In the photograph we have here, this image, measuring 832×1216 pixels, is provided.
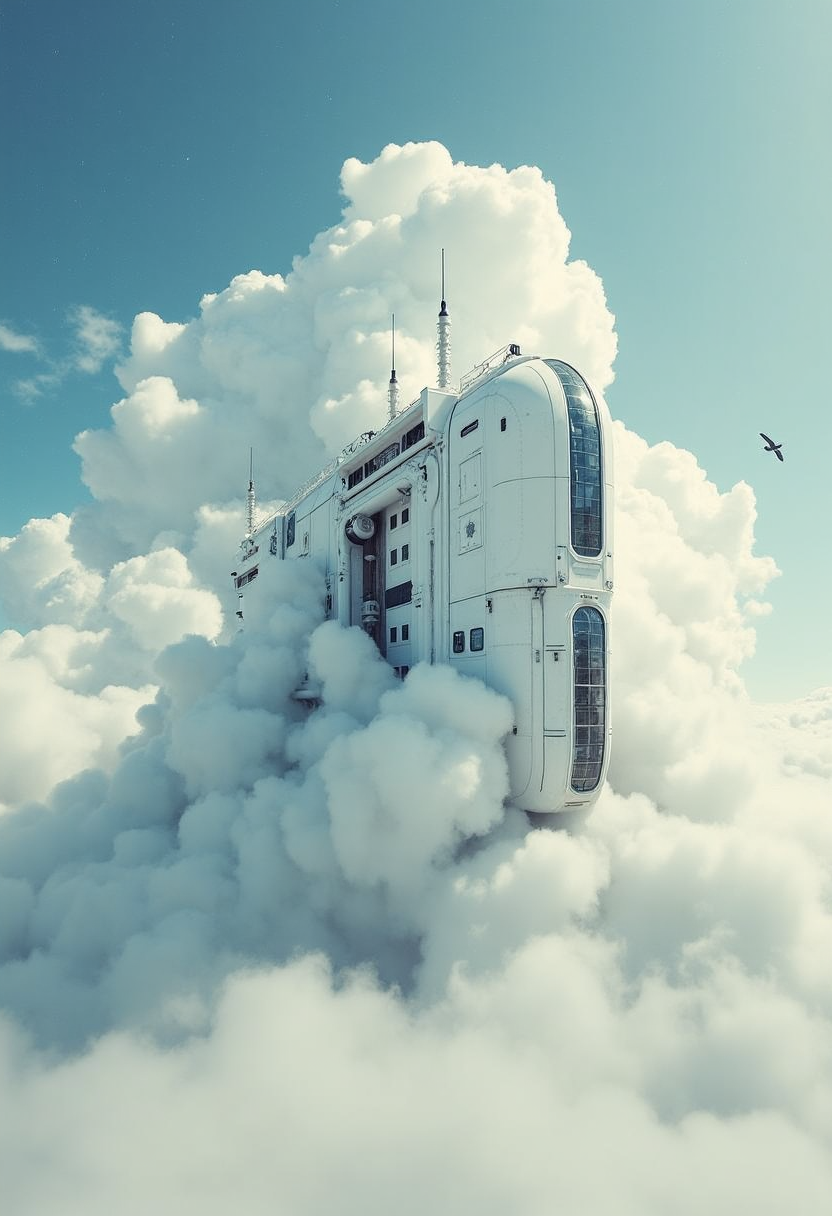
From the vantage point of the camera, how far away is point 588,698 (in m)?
23.2

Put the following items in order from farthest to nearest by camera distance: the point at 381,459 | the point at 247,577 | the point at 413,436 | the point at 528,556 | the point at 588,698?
1. the point at 247,577
2. the point at 381,459
3. the point at 413,436
4. the point at 588,698
5. the point at 528,556

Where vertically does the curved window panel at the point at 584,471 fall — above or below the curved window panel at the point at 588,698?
above

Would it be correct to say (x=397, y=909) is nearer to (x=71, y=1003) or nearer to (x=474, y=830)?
(x=474, y=830)

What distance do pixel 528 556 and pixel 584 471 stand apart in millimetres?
3507

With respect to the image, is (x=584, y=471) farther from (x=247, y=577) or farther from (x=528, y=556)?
(x=247, y=577)

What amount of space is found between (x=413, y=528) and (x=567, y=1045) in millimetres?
18175

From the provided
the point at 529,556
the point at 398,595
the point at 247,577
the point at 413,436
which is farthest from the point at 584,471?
the point at 247,577

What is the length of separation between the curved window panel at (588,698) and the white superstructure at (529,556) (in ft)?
0.13

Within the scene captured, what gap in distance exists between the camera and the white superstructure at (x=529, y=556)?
2278 centimetres

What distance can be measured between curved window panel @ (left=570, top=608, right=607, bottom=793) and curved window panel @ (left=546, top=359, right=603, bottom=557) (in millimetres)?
2415

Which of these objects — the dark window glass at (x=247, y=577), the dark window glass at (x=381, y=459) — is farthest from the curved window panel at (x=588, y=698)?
the dark window glass at (x=247, y=577)

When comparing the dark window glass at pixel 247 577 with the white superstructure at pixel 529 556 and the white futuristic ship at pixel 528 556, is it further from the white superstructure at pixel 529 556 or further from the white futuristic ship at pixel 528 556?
the white superstructure at pixel 529 556

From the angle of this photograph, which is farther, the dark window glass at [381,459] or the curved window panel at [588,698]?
the dark window glass at [381,459]

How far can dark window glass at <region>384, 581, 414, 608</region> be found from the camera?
30.2 metres
